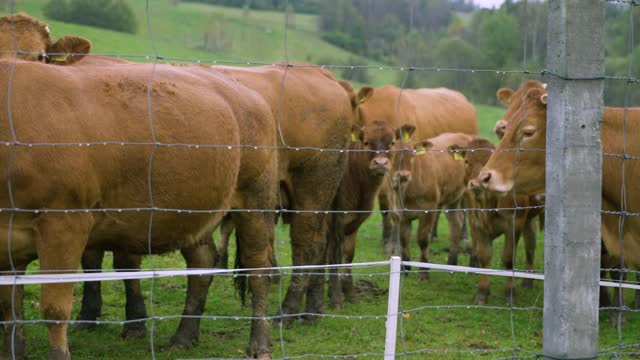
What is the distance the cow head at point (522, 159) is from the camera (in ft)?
25.3

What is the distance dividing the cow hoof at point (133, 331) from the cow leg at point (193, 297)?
37 centimetres

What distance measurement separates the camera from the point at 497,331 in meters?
9.23

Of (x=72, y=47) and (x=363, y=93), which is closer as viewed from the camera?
(x=72, y=47)

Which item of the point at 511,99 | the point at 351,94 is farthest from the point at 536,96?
the point at 351,94

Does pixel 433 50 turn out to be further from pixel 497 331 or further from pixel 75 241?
pixel 75 241

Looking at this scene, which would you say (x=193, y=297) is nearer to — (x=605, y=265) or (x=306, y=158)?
(x=306, y=158)

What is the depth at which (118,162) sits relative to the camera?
5.86m

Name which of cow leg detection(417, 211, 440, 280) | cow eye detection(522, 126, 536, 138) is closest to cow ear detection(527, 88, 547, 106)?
cow eye detection(522, 126, 536, 138)

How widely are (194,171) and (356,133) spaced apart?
5.07 metres

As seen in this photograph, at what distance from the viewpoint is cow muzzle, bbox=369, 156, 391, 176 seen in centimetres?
1051

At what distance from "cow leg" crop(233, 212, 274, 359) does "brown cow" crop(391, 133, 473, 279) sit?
4281mm

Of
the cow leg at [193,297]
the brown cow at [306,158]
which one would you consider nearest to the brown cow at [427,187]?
the brown cow at [306,158]

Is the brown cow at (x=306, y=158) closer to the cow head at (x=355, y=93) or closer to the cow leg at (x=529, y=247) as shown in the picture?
the cow head at (x=355, y=93)

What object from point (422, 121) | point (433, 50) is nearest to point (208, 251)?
point (422, 121)
